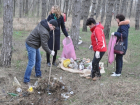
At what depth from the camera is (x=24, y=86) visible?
398cm

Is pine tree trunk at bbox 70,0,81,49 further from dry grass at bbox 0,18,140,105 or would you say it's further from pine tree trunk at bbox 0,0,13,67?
pine tree trunk at bbox 0,0,13,67

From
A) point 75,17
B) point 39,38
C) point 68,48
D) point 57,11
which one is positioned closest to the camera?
point 39,38

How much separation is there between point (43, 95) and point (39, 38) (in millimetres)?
1297

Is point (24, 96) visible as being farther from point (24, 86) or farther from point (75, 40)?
point (75, 40)

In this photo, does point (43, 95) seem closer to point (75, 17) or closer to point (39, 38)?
point (39, 38)

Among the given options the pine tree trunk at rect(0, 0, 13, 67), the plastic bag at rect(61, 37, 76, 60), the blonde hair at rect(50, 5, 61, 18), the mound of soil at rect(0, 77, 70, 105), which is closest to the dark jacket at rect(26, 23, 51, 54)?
the mound of soil at rect(0, 77, 70, 105)

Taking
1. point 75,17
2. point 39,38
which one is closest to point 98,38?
point 39,38

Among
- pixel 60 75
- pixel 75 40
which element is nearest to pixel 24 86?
pixel 60 75

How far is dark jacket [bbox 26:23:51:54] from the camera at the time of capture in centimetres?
375

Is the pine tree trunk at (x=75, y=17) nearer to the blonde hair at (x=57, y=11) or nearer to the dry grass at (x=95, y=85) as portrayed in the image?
the dry grass at (x=95, y=85)

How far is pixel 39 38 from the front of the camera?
3.94m

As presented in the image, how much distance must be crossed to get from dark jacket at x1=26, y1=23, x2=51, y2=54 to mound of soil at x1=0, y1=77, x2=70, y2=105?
2.63 ft

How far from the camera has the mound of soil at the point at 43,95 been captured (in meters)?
3.42

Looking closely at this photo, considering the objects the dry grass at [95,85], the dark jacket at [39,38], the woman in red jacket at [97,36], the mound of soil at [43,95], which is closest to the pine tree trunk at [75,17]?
the dry grass at [95,85]
